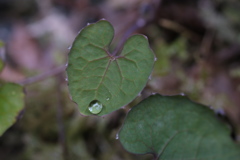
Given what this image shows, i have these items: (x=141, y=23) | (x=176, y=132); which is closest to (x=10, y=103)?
(x=176, y=132)

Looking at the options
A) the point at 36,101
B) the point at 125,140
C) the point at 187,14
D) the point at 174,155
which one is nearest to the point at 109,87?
the point at 125,140

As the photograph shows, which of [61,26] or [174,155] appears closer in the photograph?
[174,155]

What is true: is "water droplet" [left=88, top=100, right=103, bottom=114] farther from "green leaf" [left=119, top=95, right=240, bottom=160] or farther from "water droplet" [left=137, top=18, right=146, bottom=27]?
"water droplet" [left=137, top=18, right=146, bottom=27]

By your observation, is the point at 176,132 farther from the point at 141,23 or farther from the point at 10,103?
the point at 141,23

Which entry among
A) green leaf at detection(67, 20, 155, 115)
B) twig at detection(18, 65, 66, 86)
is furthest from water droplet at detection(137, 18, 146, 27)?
green leaf at detection(67, 20, 155, 115)

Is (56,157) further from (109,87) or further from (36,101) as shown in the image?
(109,87)

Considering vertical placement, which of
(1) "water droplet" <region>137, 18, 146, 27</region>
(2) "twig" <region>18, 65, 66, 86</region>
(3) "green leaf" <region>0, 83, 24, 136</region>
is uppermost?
(3) "green leaf" <region>0, 83, 24, 136</region>
